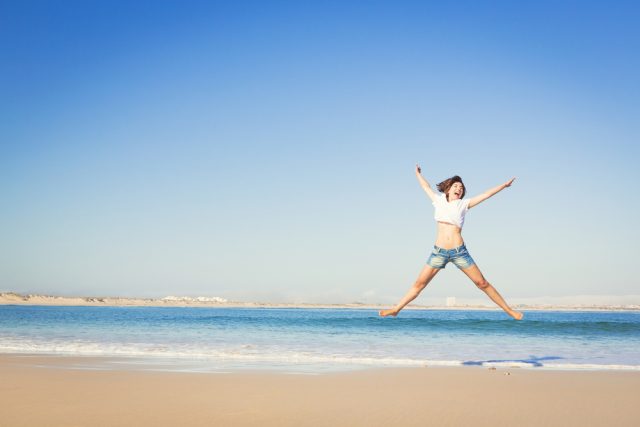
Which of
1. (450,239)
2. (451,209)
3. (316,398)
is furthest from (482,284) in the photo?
(316,398)

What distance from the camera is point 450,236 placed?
822 centimetres

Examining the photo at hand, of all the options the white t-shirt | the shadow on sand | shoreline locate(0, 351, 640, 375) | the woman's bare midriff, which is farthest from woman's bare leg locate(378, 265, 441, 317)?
the shadow on sand

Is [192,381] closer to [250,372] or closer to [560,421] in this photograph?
[250,372]

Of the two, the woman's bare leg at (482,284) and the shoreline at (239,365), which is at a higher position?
the woman's bare leg at (482,284)

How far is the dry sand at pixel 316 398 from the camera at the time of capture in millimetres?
7363

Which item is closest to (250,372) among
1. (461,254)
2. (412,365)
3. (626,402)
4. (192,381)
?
(192,381)

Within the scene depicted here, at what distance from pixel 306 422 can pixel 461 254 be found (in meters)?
3.08

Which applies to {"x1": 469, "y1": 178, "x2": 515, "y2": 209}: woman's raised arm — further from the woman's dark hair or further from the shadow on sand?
the shadow on sand

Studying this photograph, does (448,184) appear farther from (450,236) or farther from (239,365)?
(239,365)

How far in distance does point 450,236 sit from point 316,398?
3.16 metres

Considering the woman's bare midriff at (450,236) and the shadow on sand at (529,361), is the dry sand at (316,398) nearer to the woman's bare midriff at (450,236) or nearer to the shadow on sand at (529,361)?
the shadow on sand at (529,361)

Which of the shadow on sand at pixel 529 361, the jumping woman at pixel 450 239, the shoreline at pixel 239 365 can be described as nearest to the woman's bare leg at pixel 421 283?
the jumping woman at pixel 450 239

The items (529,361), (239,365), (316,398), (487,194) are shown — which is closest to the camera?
(487,194)

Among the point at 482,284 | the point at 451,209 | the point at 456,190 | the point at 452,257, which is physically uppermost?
the point at 456,190
